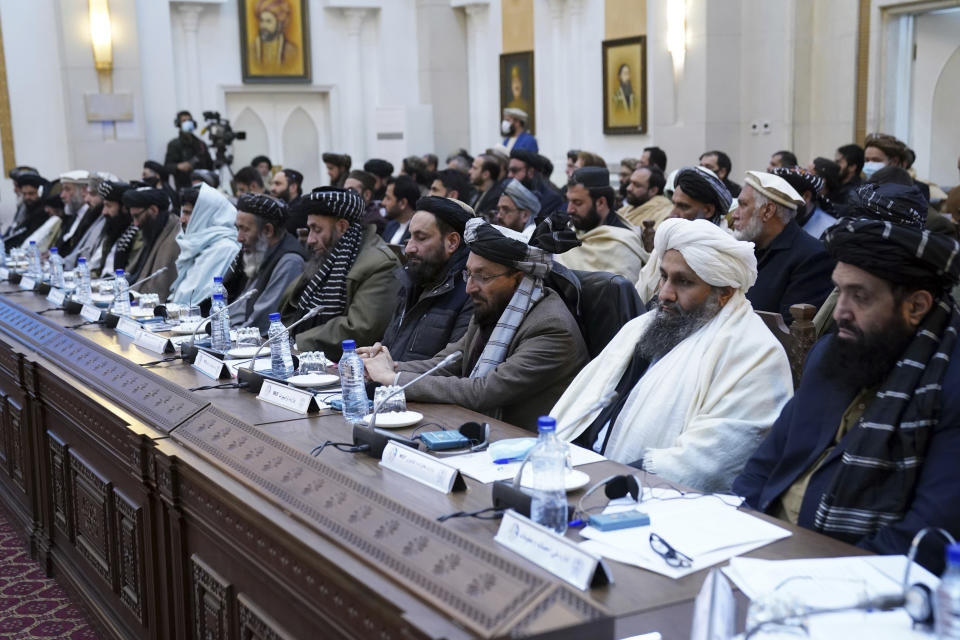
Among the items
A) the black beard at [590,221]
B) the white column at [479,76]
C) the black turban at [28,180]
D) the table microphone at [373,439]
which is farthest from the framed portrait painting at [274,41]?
the table microphone at [373,439]

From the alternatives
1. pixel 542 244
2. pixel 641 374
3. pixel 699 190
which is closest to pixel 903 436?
pixel 641 374

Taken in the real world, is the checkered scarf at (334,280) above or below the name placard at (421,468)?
above

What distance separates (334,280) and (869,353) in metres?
2.93

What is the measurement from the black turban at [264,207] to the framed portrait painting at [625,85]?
6.38m

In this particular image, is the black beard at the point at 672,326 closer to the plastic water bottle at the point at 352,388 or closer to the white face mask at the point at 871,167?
the plastic water bottle at the point at 352,388

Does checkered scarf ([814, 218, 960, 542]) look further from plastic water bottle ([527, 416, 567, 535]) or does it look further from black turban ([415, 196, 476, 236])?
black turban ([415, 196, 476, 236])

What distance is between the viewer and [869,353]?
88.1 inches

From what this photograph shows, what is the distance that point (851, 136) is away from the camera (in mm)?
9125

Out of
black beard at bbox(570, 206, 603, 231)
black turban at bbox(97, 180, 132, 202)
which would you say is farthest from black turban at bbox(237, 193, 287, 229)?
black turban at bbox(97, 180, 132, 202)

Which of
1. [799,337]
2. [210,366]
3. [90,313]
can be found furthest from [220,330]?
[799,337]

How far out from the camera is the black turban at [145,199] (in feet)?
23.1

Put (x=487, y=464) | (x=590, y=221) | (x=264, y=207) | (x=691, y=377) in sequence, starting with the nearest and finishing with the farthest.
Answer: (x=487, y=464) < (x=691, y=377) < (x=264, y=207) < (x=590, y=221)

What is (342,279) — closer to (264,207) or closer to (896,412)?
(264,207)

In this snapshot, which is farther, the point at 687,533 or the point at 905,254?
the point at 905,254
